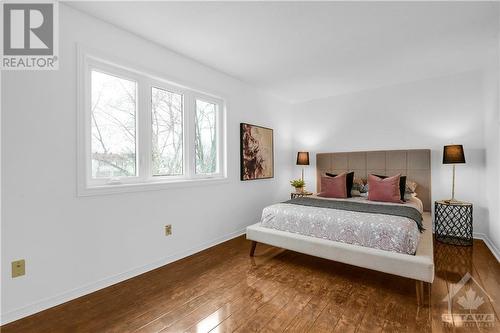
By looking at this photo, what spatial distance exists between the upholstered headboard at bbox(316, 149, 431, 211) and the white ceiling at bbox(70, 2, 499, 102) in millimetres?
1238

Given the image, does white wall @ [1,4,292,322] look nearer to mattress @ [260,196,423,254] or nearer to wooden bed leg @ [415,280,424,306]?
mattress @ [260,196,423,254]

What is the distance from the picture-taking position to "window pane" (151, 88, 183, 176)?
2791 mm

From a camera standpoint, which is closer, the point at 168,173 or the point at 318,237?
the point at 318,237

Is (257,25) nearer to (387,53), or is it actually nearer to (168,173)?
(387,53)

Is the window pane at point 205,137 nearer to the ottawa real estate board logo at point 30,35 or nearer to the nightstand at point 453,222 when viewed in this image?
the ottawa real estate board logo at point 30,35

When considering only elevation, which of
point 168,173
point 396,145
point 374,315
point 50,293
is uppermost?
point 396,145

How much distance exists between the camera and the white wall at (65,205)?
1.76 metres

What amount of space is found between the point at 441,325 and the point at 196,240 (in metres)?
2.48

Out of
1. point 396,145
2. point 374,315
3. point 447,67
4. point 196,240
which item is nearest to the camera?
point 374,315

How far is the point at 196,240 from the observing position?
3115 mm

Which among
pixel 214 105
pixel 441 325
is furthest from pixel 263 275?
pixel 214 105

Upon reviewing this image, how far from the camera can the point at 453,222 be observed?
3.42m

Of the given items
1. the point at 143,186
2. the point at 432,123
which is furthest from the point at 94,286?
the point at 432,123

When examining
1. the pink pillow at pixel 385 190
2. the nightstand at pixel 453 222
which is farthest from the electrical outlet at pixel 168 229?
the nightstand at pixel 453 222
